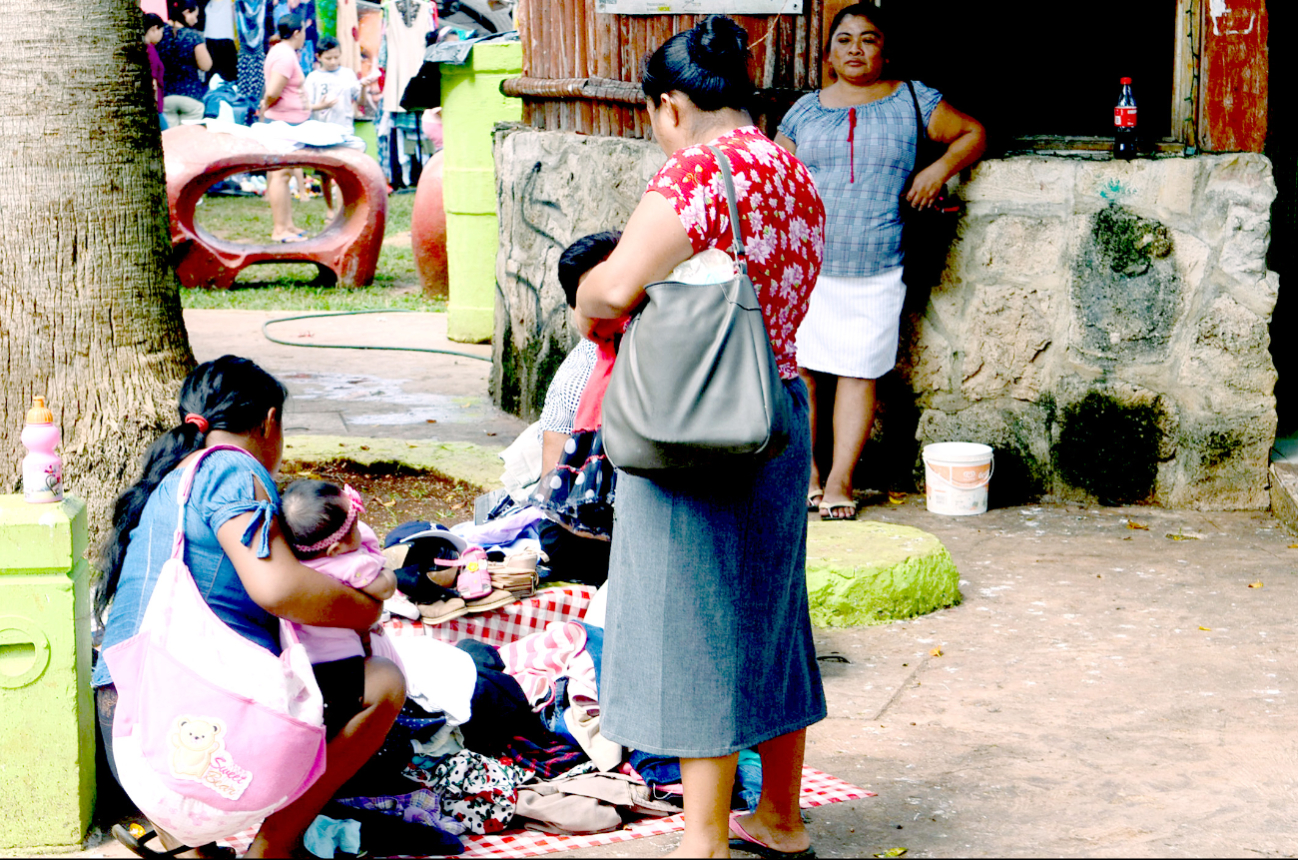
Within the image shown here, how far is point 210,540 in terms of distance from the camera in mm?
2816

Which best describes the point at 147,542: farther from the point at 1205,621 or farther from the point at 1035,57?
the point at 1035,57

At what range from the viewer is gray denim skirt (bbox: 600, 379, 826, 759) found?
108 inches

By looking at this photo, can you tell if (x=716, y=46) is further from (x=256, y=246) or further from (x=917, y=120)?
(x=256, y=246)

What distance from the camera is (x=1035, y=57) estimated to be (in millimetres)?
9922

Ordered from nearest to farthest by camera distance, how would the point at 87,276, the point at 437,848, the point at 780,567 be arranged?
1. the point at 780,567
2. the point at 437,848
3. the point at 87,276

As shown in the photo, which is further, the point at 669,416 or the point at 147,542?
the point at 147,542

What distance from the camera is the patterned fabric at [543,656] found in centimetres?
372

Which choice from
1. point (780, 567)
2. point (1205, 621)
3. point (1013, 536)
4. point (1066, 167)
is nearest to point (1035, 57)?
point (1066, 167)

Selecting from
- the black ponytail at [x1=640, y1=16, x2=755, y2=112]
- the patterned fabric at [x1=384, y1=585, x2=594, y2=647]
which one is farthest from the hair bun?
the patterned fabric at [x1=384, y1=585, x2=594, y2=647]

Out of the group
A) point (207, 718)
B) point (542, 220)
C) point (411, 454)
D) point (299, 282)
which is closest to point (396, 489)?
point (411, 454)

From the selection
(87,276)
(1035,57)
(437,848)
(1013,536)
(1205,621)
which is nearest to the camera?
(437,848)

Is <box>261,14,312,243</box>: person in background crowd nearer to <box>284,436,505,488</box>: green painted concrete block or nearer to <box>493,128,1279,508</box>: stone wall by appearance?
<box>284,436,505,488</box>: green painted concrete block

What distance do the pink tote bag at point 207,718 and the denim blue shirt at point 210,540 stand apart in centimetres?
4

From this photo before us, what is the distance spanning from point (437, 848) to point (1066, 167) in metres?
3.94
